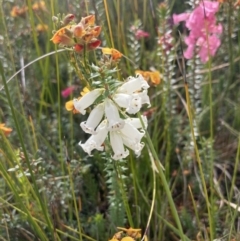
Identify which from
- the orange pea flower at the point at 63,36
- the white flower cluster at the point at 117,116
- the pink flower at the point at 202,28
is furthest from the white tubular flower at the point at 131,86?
the pink flower at the point at 202,28

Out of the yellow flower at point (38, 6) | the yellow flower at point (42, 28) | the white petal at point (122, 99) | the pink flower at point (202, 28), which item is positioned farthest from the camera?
the yellow flower at point (38, 6)

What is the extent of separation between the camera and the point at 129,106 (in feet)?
2.82

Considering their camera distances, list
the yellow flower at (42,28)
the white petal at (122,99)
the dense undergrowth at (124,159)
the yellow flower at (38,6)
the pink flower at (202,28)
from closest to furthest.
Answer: the white petal at (122,99) → the dense undergrowth at (124,159) → the pink flower at (202,28) → the yellow flower at (42,28) → the yellow flower at (38,6)

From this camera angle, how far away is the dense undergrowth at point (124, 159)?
1211 millimetres

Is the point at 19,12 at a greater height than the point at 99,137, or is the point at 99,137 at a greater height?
the point at 19,12

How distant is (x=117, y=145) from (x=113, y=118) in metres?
0.08

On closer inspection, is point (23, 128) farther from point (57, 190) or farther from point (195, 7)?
point (195, 7)

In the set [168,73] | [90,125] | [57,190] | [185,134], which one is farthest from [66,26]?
[185,134]

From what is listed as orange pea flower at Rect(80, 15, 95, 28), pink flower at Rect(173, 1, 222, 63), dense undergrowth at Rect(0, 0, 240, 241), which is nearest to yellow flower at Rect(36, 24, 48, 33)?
dense undergrowth at Rect(0, 0, 240, 241)

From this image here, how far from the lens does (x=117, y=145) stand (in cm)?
93

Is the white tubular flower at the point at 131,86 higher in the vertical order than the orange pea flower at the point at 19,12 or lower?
lower

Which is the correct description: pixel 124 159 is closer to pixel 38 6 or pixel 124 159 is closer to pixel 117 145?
pixel 117 145

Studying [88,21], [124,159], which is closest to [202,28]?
[124,159]

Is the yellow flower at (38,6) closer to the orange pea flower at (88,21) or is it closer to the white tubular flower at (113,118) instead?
the orange pea flower at (88,21)
